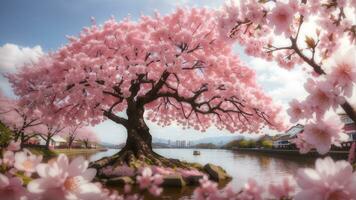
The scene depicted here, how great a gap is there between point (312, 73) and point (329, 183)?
2.51 metres

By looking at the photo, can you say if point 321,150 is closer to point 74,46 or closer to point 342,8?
point 342,8

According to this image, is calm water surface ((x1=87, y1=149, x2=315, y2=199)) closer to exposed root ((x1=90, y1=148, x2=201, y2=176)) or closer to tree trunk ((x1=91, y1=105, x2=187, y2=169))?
exposed root ((x1=90, y1=148, x2=201, y2=176))

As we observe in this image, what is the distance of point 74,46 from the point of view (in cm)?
1809

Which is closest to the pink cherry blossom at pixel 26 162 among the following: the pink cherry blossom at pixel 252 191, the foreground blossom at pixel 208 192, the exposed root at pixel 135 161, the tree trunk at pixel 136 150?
the foreground blossom at pixel 208 192

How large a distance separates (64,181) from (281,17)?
300 centimetres

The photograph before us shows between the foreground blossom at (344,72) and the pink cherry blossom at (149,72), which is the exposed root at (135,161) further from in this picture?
the foreground blossom at (344,72)

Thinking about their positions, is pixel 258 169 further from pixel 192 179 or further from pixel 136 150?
pixel 136 150

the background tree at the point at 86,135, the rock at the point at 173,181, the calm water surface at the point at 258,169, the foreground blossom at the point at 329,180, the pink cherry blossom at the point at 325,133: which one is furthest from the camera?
the background tree at the point at 86,135

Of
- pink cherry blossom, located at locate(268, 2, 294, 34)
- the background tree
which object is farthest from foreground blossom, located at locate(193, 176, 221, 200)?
the background tree

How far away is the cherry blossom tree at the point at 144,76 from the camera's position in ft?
51.3

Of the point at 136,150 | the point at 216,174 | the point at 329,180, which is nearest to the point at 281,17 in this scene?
the point at 329,180

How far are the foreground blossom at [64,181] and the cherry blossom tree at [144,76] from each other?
14.0 metres

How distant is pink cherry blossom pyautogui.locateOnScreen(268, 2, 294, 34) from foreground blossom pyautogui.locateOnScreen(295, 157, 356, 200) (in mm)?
2490

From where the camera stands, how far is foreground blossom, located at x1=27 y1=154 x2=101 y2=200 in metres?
1.40
